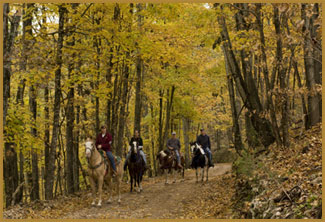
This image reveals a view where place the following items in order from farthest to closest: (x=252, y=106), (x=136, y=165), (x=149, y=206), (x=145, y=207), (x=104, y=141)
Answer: (x=136, y=165), (x=252, y=106), (x=104, y=141), (x=149, y=206), (x=145, y=207)

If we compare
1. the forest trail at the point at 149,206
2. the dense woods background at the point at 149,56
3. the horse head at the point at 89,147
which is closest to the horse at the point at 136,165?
the forest trail at the point at 149,206

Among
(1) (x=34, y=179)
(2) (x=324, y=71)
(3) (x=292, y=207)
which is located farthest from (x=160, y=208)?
(1) (x=34, y=179)

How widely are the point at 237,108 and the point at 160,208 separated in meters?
7.35

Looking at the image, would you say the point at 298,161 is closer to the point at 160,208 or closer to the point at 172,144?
the point at 160,208

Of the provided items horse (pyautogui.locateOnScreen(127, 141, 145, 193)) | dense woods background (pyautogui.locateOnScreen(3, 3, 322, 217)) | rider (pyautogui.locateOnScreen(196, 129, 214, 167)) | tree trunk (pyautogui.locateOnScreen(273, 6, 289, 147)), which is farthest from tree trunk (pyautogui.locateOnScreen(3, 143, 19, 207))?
tree trunk (pyautogui.locateOnScreen(273, 6, 289, 147))

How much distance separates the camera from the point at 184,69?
22641 millimetres

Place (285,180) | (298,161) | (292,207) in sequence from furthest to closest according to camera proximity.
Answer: (298,161)
(285,180)
(292,207)

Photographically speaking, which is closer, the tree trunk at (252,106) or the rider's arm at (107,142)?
the rider's arm at (107,142)

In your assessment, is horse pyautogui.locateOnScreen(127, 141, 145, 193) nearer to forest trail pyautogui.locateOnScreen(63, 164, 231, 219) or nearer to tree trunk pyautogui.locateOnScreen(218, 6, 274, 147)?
forest trail pyautogui.locateOnScreen(63, 164, 231, 219)

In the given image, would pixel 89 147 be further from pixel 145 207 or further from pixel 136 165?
pixel 136 165

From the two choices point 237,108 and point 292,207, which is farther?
point 237,108

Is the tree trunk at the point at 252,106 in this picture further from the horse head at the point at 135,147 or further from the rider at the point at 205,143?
the horse head at the point at 135,147

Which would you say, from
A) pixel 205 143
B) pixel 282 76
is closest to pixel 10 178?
pixel 205 143

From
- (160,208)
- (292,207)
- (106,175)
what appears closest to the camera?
(292,207)
